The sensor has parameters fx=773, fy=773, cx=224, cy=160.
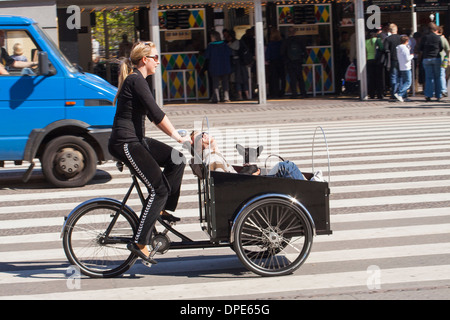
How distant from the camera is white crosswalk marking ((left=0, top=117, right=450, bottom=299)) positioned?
6.04m

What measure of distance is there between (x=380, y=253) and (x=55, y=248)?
3.06 metres

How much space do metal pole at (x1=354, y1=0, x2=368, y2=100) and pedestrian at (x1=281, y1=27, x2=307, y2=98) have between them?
1719mm

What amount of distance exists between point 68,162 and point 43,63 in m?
1.41

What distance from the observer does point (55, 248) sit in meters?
7.43

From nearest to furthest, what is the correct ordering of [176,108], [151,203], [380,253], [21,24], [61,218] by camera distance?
[151,203] → [380,253] → [61,218] → [21,24] → [176,108]

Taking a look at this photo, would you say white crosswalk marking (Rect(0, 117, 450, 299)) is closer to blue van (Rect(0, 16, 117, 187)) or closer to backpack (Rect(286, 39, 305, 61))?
blue van (Rect(0, 16, 117, 187))

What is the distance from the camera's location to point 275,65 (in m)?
24.2

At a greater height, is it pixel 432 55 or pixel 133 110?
pixel 432 55

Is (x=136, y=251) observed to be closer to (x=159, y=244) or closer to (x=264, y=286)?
(x=159, y=244)

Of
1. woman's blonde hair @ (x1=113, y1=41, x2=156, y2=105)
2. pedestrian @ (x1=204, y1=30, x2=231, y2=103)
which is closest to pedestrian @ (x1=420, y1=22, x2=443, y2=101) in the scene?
pedestrian @ (x1=204, y1=30, x2=231, y2=103)

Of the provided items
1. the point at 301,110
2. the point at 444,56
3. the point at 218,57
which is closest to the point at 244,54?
the point at 218,57
